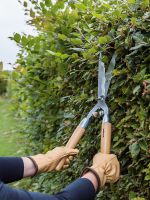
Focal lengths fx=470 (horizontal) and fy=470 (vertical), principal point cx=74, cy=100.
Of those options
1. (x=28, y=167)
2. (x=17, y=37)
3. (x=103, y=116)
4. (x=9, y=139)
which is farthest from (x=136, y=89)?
(x=9, y=139)

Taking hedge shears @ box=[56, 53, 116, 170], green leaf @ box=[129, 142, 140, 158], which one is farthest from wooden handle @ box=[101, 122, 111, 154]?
green leaf @ box=[129, 142, 140, 158]

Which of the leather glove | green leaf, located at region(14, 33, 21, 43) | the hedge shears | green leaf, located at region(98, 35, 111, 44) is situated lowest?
the leather glove

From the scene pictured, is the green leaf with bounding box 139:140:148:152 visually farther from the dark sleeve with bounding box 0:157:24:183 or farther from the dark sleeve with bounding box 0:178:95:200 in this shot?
the dark sleeve with bounding box 0:157:24:183

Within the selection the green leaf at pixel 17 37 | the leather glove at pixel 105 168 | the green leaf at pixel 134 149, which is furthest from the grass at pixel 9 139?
the leather glove at pixel 105 168

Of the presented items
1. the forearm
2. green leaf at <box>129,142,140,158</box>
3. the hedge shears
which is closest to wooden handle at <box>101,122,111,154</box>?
the hedge shears

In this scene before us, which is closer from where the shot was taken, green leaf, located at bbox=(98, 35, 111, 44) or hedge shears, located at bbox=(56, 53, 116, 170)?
hedge shears, located at bbox=(56, 53, 116, 170)

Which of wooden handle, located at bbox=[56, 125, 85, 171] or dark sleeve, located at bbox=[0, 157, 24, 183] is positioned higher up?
wooden handle, located at bbox=[56, 125, 85, 171]

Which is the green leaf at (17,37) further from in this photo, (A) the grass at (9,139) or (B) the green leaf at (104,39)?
(A) the grass at (9,139)

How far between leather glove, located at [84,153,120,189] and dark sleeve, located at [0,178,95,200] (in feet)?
0.38

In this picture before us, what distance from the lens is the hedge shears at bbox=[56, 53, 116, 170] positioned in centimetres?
252

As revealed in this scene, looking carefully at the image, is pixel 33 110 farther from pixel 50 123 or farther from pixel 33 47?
pixel 33 47

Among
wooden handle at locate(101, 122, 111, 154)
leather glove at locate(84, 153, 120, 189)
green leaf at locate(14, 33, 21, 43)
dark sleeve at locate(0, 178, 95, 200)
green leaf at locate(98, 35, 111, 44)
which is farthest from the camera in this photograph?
green leaf at locate(14, 33, 21, 43)

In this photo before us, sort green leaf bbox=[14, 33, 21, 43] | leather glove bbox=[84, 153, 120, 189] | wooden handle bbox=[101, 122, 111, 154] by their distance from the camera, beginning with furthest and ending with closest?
green leaf bbox=[14, 33, 21, 43] < wooden handle bbox=[101, 122, 111, 154] < leather glove bbox=[84, 153, 120, 189]

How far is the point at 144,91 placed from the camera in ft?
8.24
